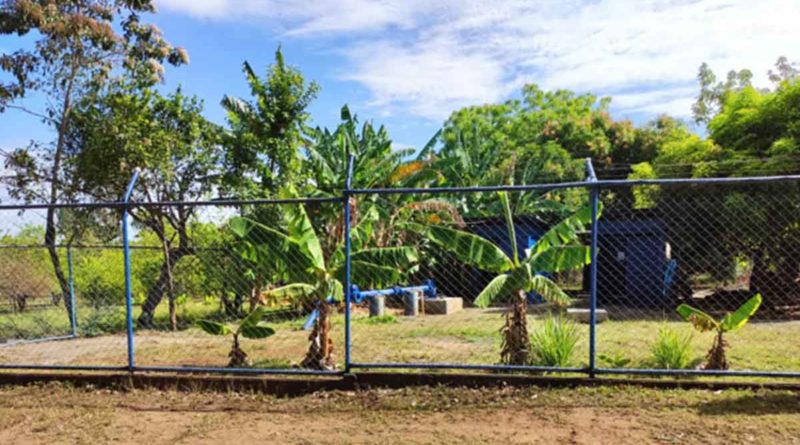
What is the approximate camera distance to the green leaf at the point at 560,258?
6262 millimetres

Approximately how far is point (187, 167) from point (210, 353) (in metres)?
5.95

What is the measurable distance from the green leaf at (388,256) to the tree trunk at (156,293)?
295 inches

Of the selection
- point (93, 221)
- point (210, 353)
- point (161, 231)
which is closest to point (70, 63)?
point (93, 221)

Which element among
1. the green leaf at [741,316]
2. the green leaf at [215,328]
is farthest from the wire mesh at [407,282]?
the green leaf at [741,316]

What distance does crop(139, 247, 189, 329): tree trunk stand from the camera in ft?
41.8

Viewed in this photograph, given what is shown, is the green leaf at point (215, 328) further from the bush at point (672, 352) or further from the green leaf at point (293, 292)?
the bush at point (672, 352)

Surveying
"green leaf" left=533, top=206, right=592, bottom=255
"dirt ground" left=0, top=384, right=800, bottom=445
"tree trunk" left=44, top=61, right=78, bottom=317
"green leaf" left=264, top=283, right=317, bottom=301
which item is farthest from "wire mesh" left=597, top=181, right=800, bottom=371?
"tree trunk" left=44, top=61, right=78, bottom=317

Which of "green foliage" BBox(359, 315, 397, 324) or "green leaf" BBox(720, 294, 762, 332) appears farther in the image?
"green foliage" BBox(359, 315, 397, 324)

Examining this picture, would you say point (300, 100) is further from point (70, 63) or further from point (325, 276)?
point (325, 276)

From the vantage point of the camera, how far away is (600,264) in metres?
19.0

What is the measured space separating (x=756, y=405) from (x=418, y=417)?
2.98m

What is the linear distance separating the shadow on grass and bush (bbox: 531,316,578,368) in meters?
1.36

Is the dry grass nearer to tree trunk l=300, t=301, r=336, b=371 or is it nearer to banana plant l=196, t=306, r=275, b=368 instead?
banana plant l=196, t=306, r=275, b=368

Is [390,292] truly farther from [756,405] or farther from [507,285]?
[756,405]
